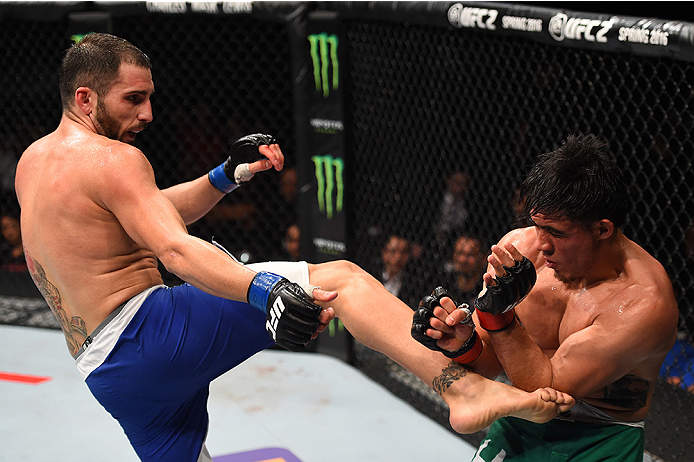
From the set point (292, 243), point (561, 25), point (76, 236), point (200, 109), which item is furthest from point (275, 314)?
point (200, 109)

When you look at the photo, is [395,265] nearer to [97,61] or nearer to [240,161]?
[240,161]

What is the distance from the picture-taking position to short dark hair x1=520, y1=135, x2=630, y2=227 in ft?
5.33

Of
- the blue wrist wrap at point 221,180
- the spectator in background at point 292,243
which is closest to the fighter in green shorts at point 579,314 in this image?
the blue wrist wrap at point 221,180

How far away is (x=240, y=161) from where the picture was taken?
235 cm

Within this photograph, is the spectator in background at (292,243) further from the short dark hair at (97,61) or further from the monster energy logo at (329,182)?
the short dark hair at (97,61)

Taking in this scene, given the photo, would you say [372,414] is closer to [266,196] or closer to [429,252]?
[429,252]

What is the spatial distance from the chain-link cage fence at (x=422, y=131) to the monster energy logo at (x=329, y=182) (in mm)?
54

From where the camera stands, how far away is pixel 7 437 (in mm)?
3100

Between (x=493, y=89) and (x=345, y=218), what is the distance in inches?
45.8

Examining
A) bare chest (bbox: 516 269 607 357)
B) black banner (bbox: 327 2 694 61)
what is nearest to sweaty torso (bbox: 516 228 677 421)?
bare chest (bbox: 516 269 607 357)

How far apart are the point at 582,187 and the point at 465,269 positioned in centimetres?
204

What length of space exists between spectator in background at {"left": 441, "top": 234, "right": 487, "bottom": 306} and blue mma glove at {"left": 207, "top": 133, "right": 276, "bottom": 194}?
142 centimetres

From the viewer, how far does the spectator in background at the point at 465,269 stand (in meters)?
3.52

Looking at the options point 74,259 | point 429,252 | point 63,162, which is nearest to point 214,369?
point 74,259
